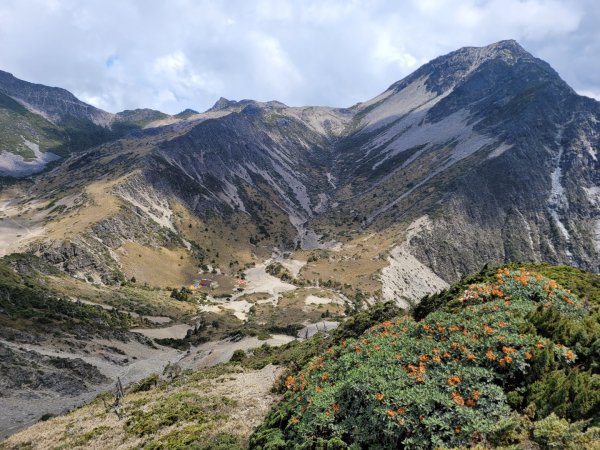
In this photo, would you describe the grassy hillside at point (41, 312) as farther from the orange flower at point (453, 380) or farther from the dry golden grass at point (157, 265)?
the orange flower at point (453, 380)

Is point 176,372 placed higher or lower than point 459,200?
lower

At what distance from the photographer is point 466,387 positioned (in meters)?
10.8

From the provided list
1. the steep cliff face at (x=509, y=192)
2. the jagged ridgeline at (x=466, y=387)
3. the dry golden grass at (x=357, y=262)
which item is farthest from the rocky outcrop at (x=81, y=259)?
the steep cliff face at (x=509, y=192)

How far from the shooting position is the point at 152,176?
14225 centimetres

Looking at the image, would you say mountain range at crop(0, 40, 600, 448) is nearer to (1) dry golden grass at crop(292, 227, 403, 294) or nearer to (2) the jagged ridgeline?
(2) the jagged ridgeline

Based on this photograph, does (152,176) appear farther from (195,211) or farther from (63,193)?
(63,193)

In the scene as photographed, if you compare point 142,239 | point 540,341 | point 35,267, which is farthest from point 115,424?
point 142,239

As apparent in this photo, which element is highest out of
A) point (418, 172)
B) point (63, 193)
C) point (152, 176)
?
point (418, 172)

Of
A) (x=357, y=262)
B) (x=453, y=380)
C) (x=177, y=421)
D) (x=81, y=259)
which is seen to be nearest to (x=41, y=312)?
(x=81, y=259)

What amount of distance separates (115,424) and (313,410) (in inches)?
654

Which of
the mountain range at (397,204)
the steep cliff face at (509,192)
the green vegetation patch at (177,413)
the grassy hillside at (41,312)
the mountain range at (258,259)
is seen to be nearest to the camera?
the green vegetation patch at (177,413)

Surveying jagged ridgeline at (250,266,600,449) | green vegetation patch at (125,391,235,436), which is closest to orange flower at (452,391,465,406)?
jagged ridgeline at (250,266,600,449)

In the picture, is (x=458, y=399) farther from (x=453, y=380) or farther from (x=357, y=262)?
(x=357, y=262)

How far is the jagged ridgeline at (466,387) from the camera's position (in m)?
9.48
